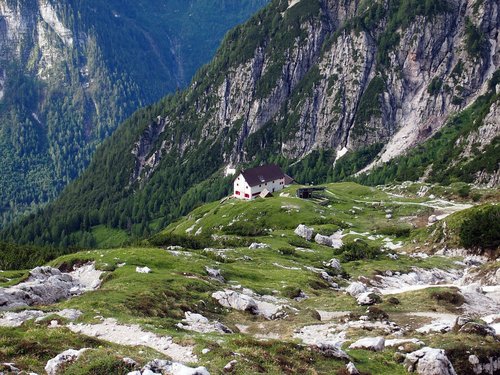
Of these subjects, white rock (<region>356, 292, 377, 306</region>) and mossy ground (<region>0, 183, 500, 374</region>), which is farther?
white rock (<region>356, 292, 377, 306</region>)

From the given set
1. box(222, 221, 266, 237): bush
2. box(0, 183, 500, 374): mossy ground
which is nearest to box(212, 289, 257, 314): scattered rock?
box(0, 183, 500, 374): mossy ground

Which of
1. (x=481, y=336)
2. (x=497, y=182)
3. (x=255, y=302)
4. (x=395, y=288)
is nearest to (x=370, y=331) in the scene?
(x=481, y=336)

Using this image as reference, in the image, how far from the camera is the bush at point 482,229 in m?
97.5

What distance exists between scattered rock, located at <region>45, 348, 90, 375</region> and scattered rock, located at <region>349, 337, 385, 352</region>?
833 inches

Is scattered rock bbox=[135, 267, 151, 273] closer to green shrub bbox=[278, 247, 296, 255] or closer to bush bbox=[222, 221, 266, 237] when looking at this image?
green shrub bbox=[278, 247, 296, 255]

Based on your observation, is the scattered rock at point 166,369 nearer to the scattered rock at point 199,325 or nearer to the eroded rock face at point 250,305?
the scattered rock at point 199,325

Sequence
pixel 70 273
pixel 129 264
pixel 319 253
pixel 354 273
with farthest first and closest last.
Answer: pixel 319 253 → pixel 354 273 → pixel 70 273 → pixel 129 264

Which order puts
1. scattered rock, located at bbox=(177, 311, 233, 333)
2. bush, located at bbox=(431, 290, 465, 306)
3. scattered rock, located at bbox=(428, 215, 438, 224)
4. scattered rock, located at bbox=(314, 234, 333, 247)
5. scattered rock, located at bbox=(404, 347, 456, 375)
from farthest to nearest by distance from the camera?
1. scattered rock, located at bbox=(428, 215, 438, 224)
2. scattered rock, located at bbox=(314, 234, 333, 247)
3. bush, located at bbox=(431, 290, 465, 306)
4. scattered rock, located at bbox=(177, 311, 233, 333)
5. scattered rock, located at bbox=(404, 347, 456, 375)

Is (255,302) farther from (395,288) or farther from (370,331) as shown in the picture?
(395,288)

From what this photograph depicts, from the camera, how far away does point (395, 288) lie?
8581 centimetres

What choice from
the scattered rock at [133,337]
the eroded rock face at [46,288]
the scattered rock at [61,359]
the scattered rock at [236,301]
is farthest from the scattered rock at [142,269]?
the scattered rock at [61,359]

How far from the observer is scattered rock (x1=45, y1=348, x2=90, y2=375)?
34.2 m

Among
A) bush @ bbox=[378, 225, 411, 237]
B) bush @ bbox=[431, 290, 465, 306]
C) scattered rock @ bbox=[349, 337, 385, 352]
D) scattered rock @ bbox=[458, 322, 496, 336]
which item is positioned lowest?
bush @ bbox=[378, 225, 411, 237]

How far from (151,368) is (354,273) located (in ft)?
213
